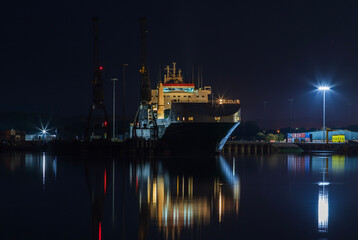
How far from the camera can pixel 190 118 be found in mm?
56656

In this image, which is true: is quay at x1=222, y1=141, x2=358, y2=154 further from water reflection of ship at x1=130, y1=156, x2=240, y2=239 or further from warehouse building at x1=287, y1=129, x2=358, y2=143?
water reflection of ship at x1=130, y1=156, x2=240, y2=239

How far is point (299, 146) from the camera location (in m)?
101

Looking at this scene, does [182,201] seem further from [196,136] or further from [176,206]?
[196,136]

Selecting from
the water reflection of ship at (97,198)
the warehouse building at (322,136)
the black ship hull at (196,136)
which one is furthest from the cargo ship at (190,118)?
the warehouse building at (322,136)

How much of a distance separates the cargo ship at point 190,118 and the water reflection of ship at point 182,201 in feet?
84.6

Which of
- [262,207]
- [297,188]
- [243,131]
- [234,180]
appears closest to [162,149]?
[234,180]

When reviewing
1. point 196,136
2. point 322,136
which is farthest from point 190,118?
point 322,136

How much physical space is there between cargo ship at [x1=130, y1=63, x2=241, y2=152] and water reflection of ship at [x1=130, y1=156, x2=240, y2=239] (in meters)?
25.8

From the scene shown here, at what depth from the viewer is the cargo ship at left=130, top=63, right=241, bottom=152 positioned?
56.8m

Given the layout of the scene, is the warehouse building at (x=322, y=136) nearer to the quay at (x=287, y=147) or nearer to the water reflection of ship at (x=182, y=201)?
the quay at (x=287, y=147)

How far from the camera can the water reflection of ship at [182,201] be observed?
15602 millimetres

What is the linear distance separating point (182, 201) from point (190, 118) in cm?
3660

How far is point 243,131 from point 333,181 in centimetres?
14424

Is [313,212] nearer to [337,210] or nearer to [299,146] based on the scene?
[337,210]
